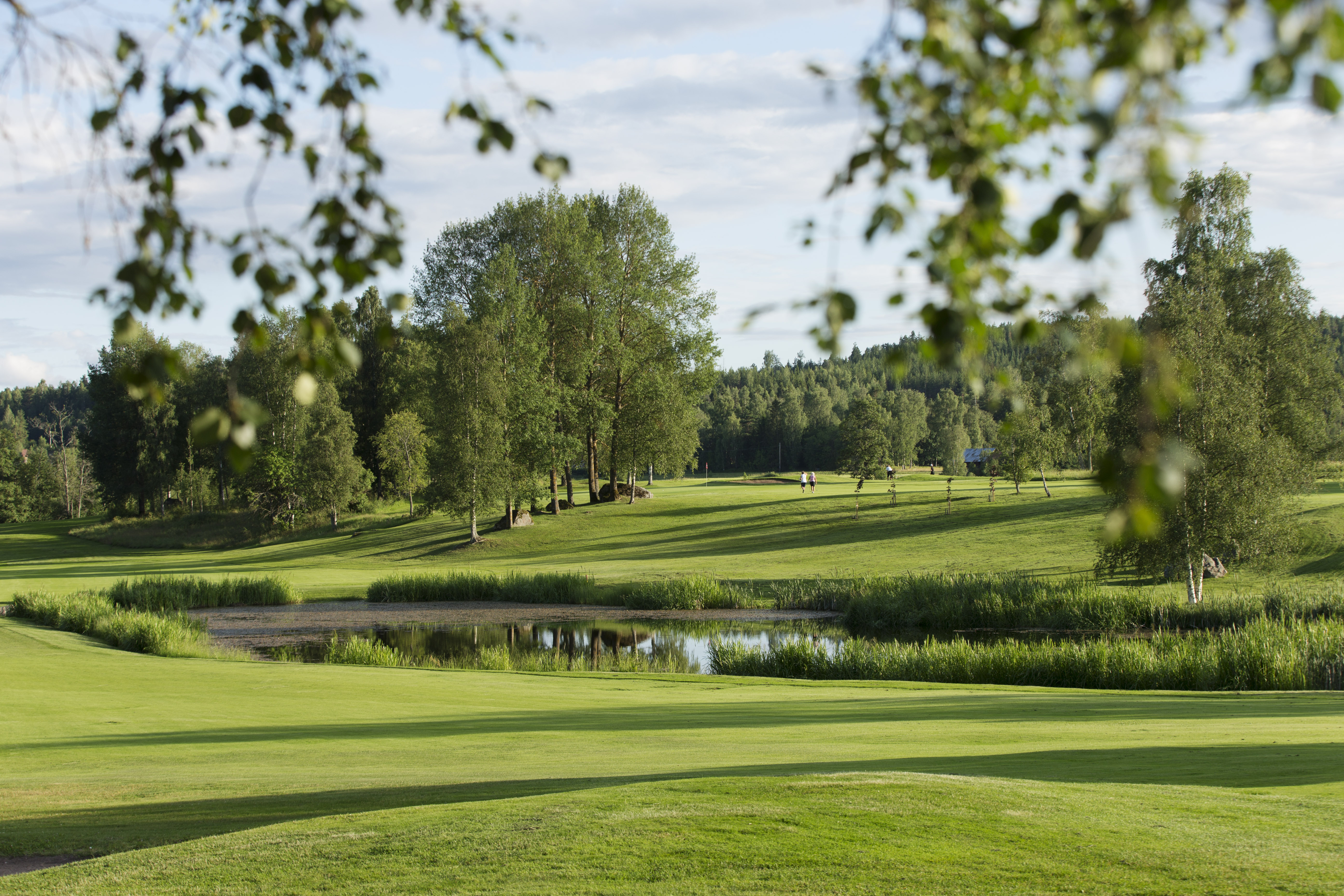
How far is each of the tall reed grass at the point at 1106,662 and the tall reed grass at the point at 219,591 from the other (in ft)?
66.1

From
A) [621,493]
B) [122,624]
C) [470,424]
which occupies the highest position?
[470,424]

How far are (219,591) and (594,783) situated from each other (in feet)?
104

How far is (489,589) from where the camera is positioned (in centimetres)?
3694

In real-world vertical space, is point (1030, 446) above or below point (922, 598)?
above

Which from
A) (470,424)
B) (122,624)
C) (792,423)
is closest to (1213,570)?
(470,424)

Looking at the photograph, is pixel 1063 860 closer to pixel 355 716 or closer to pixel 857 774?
pixel 857 774

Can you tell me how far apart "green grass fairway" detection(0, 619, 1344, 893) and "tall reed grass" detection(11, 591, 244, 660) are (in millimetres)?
7127

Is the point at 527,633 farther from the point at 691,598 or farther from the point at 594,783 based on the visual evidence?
the point at 594,783

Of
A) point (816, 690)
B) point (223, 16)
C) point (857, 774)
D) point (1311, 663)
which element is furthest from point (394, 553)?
point (223, 16)

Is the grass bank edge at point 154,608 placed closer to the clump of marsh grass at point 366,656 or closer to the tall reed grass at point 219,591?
the tall reed grass at point 219,591

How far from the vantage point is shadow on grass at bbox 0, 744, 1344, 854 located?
7379mm

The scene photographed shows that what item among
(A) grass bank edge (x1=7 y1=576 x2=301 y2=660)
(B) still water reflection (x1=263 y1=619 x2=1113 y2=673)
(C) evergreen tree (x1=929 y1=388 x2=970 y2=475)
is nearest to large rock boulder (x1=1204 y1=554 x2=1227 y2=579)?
(B) still water reflection (x1=263 y1=619 x2=1113 y2=673)

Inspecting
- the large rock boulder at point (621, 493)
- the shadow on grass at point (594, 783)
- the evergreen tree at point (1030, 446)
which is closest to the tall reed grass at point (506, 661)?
→ the shadow on grass at point (594, 783)

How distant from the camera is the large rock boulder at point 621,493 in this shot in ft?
204
